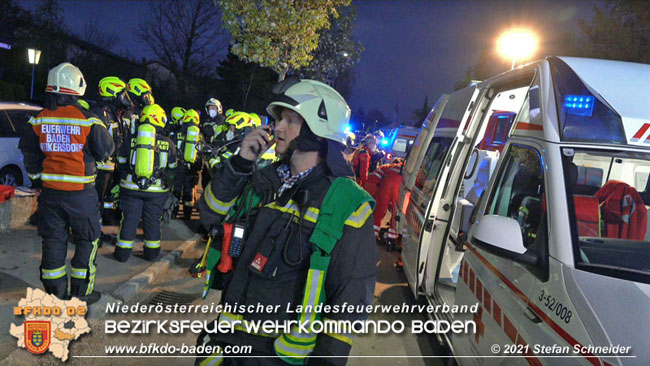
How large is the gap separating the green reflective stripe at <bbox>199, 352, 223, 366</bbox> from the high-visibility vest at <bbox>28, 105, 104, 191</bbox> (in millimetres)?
2710

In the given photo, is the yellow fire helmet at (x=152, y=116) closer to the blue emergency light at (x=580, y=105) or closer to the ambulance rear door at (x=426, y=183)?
the ambulance rear door at (x=426, y=183)

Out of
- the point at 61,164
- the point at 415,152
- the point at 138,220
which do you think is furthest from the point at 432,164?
the point at 61,164

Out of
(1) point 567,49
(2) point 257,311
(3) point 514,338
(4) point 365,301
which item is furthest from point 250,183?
(1) point 567,49

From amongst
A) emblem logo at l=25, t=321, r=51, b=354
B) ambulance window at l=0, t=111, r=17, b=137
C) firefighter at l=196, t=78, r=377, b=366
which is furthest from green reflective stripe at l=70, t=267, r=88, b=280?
ambulance window at l=0, t=111, r=17, b=137

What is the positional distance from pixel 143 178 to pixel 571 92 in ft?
15.5

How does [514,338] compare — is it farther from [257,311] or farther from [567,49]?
[567,49]

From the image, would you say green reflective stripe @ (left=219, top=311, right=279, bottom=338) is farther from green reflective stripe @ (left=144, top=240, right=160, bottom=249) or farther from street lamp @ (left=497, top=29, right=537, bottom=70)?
street lamp @ (left=497, top=29, right=537, bottom=70)

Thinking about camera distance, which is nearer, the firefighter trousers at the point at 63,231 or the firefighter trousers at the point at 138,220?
the firefighter trousers at the point at 63,231

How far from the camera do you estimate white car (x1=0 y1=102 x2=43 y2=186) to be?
754 cm

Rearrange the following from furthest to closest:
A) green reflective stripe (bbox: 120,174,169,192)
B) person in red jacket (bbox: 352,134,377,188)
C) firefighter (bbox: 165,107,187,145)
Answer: person in red jacket (bbox: 352,134,377,188) < firefighter (bbox: 165,107,187,145) < green reflective stripe (bbox: 120,174,169,192)

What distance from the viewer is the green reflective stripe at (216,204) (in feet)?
6.63

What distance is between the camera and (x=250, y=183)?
6.69 feet

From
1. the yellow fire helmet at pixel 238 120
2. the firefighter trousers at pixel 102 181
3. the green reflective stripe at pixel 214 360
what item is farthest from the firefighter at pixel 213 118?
the green reflective stripe at pixel 214 360

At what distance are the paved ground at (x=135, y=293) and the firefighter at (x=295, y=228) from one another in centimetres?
206
